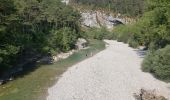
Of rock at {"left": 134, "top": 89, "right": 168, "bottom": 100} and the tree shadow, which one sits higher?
rock at {"left": 134, "top": 89, "right": 168, "bottom": 100}

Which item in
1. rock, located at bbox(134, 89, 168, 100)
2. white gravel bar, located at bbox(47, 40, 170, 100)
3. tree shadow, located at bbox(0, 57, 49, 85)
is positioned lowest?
tree shadow, located at bbox(0, 57, 49, 85)

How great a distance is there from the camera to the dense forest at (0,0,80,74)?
142ft

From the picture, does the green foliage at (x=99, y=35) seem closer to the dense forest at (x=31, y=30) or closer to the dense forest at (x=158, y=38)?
the dense forest at (x=31, y=30)

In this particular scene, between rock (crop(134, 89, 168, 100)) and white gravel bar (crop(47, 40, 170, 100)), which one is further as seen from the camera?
white gravel bar (crop(47, 40, 170, 100))

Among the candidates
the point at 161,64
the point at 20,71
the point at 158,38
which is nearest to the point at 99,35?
the point at 158,38

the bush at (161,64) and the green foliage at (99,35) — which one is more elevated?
the bush at (161,64)

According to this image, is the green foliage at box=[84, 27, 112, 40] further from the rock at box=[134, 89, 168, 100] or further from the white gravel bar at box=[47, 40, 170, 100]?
the rock at box=[134, 89, 168, 100]

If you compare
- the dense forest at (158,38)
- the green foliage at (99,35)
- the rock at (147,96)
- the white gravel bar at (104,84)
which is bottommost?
the green foliage at (99,35)

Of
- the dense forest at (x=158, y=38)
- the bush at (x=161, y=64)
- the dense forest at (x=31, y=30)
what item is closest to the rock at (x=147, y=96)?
the bush at (x=161, y=64)

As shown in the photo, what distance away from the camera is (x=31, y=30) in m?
64.6

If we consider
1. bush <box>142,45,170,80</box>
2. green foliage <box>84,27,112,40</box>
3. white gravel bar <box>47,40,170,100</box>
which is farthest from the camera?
green foliage <box>84,27,112,40</box>

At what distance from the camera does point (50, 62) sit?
61.0m

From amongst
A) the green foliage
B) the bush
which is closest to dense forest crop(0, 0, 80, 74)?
the bush

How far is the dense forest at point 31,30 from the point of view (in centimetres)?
4338
